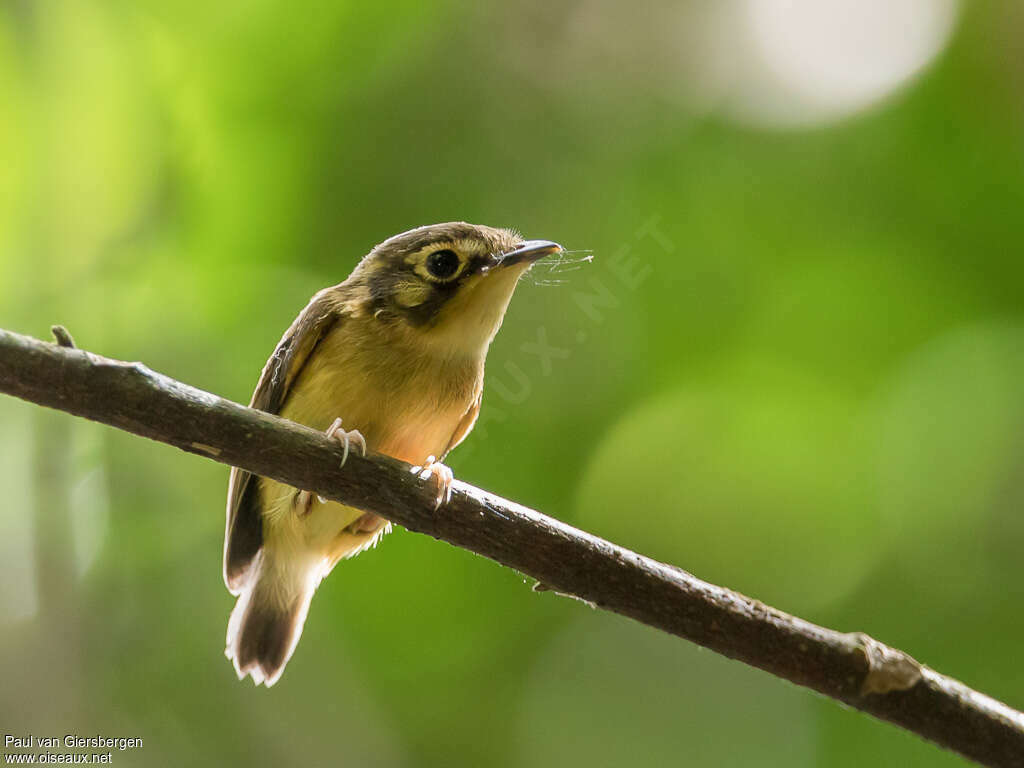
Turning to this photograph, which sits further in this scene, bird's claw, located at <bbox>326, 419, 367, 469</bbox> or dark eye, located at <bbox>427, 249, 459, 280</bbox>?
dark eye, located at <bbox>427, 249, 459, 280</bbox>

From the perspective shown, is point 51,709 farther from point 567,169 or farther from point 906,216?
point 906,216

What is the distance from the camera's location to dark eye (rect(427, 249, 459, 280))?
394 cm

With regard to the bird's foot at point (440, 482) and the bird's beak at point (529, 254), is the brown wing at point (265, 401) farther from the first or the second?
the bird's foot at point (440, 482)

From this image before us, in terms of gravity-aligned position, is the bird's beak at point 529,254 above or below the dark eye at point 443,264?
above

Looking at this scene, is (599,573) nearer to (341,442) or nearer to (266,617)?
(341,442)

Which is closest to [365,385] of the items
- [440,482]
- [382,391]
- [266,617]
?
[382,391]

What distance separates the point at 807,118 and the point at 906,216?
0.81 metres

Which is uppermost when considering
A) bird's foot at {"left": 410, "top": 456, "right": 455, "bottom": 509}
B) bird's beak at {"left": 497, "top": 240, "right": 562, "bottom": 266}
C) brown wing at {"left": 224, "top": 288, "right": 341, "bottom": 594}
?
bird's beak at {"left": 497, "top": 240, "right": 562, "bottom": 266}

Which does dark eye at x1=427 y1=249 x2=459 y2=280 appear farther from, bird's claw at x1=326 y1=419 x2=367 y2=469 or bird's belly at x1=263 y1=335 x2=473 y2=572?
bird's claw at x1=326 y1=419 x2=367 y2=469

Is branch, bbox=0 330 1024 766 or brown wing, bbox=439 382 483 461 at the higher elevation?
branch, bbox=0 330 1024 766

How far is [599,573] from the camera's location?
8.92 feet

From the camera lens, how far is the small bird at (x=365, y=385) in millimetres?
3729

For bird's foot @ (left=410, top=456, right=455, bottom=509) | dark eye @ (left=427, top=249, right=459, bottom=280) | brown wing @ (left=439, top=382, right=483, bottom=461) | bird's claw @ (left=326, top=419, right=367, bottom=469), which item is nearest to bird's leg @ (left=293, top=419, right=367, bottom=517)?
bird's claw @ (left=326, top=419, right=367, bottom=469)

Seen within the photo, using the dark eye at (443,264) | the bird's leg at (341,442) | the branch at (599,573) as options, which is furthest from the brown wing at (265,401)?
the branch at (599,573)
